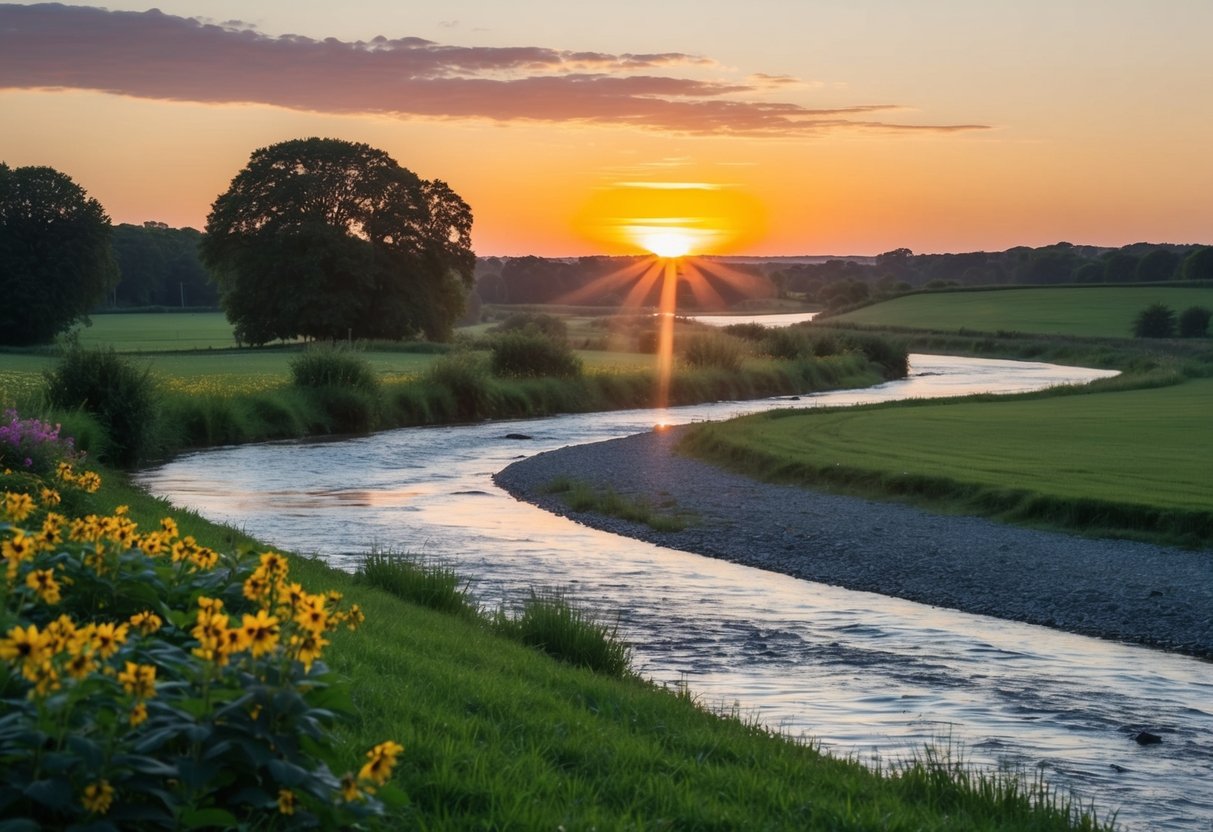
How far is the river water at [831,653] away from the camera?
30.6 ft

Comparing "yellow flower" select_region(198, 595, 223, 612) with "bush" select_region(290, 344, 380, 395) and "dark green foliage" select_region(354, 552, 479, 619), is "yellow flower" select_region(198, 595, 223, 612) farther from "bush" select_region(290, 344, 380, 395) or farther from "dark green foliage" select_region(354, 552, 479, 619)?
"bush" select_region(290, 344, 380, 395)

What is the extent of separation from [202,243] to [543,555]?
53.9 m

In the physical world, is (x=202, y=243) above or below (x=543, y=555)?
above

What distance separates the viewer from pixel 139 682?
404cm

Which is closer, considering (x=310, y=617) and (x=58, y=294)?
(x=310, y=617)

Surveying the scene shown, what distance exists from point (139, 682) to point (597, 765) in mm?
3181

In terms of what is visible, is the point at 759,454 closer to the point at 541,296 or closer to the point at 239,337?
the point at 239,337

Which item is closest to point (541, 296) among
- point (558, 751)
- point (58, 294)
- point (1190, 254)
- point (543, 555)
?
point (1190, 254)

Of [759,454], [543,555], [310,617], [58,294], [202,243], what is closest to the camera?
[310,617]

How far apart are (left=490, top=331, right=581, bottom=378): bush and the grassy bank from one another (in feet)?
140

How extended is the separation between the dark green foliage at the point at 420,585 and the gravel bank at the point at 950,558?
19.7 ft

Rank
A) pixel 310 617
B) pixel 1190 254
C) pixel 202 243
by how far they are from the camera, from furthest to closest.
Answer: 1. pixel 1190 254
2. pixel 202 243
3. pixel 310 617

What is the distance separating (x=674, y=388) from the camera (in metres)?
54.7

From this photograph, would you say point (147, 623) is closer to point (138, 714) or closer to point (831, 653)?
point (138, 714)
